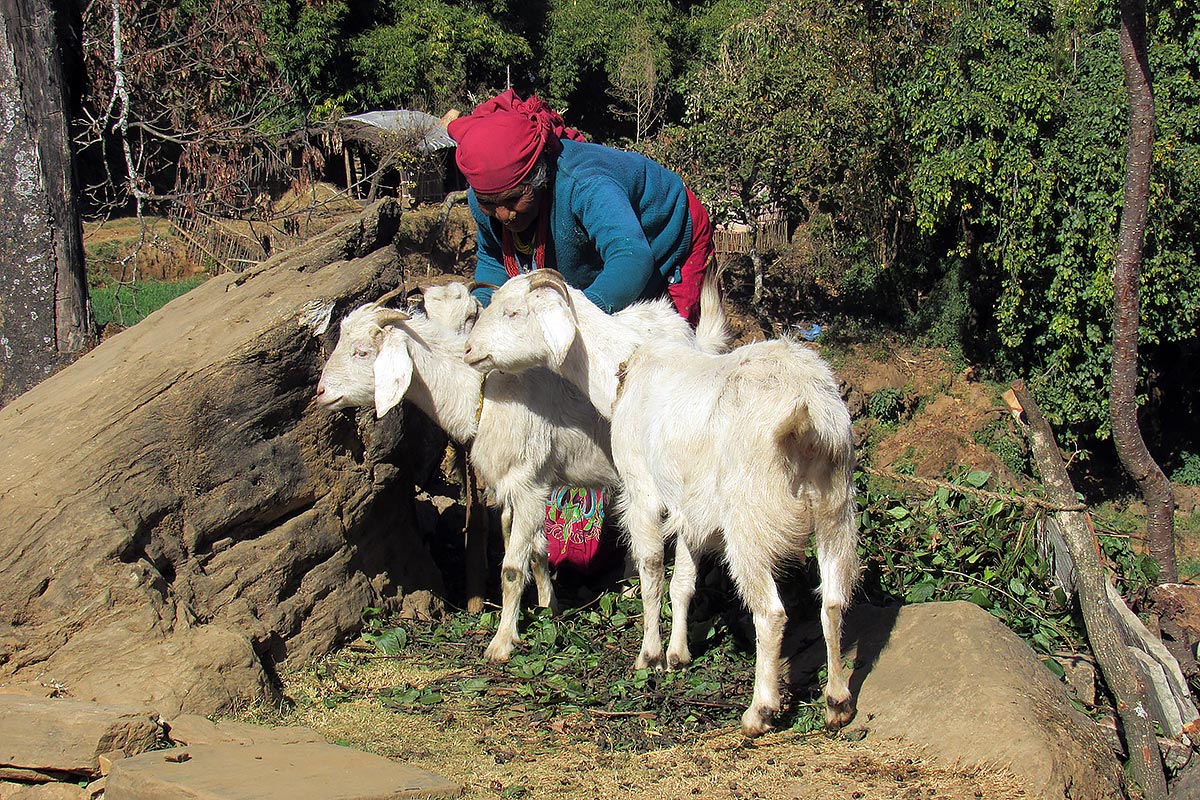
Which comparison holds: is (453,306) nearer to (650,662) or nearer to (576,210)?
(576,210)

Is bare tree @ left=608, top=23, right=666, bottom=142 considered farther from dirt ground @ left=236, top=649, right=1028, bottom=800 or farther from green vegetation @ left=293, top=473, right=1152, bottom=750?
dirt ground @ left=236, top=649, right=1028, bottom=800

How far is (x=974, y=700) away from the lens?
3.94 metres

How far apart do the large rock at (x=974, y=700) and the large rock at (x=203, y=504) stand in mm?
2457

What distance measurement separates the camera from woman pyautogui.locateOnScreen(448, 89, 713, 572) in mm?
4902

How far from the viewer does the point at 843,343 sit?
62.5 ft

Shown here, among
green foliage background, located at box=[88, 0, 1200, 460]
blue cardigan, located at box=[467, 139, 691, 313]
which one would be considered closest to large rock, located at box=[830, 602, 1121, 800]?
blue cardigan, located at box=[467, 139, 691, 313]

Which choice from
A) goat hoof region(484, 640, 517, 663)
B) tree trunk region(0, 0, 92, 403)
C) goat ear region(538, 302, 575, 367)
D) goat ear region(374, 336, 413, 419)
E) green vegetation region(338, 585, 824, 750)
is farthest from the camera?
tree trunk region(0, 0, 92, 403)

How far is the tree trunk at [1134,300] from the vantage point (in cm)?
560

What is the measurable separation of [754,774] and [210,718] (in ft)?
6.65

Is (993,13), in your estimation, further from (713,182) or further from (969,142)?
(713,182)

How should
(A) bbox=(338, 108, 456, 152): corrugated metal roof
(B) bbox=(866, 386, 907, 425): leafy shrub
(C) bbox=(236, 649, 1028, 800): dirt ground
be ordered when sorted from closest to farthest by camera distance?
(C) bbox=(236, 649, 1028, 800): dirt ground → (B) bbox=(866, 386, 907, 425): leafy shrub → (A) bbox=(338, 108, 456, 152): corrugated metal roof

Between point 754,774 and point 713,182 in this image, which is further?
point 713,182

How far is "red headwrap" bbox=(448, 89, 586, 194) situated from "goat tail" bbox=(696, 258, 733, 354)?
109 centimetres

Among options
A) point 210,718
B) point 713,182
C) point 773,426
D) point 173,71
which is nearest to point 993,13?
point 713,182
